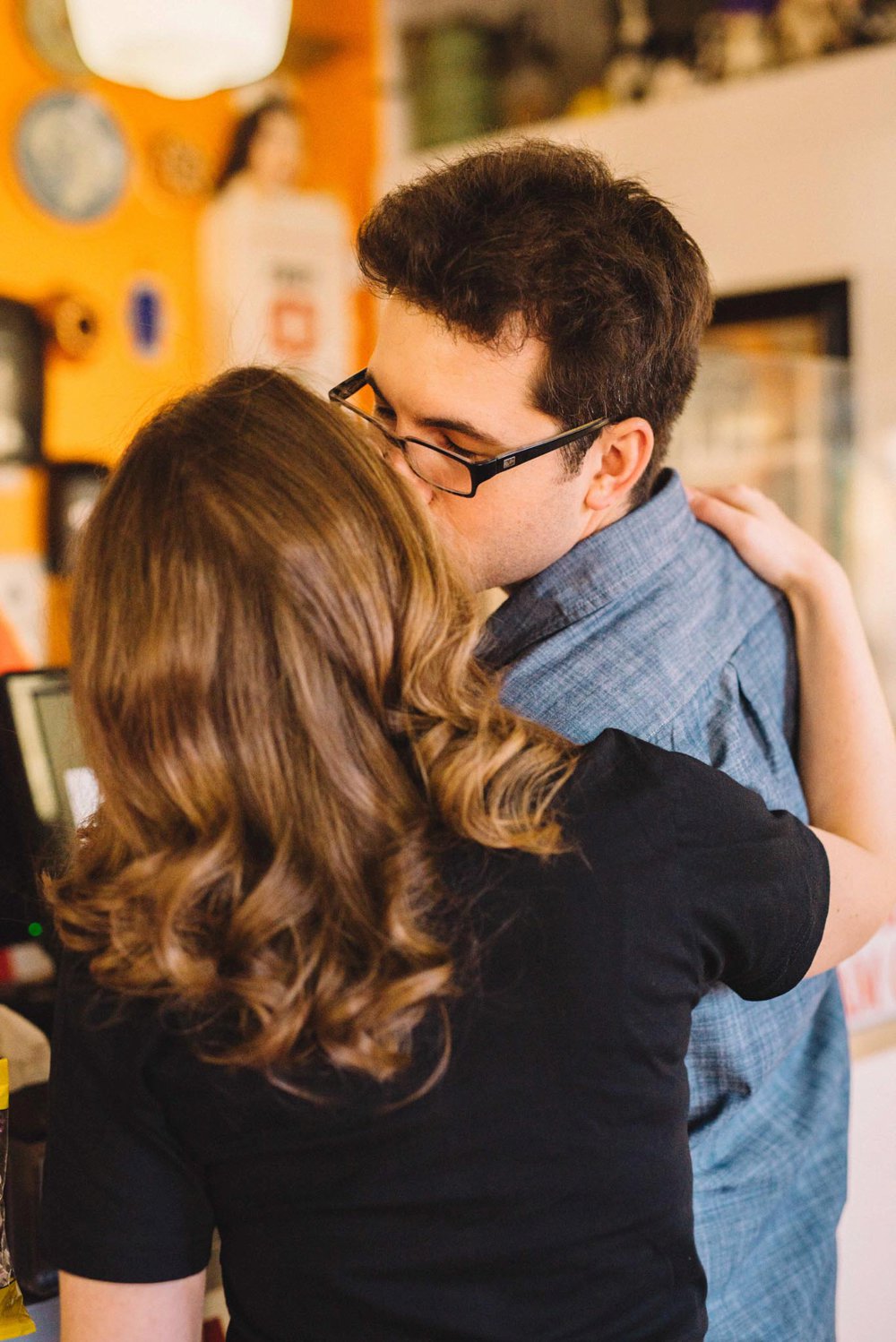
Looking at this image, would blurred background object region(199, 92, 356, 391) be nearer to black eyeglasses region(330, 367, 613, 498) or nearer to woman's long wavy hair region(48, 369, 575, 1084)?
black eyeglasses region(330, 367, 613, 498)

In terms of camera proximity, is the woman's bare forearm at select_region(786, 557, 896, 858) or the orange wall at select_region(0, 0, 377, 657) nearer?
the woman's bare forearm at select_region(786, 557, 896, 858)

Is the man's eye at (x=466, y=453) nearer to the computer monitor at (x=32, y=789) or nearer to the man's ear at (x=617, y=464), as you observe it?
the man's ear at (x=617, y=464)

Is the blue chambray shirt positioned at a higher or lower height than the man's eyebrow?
lower

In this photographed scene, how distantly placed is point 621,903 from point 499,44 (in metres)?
4.05

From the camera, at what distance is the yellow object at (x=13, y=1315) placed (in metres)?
0.84

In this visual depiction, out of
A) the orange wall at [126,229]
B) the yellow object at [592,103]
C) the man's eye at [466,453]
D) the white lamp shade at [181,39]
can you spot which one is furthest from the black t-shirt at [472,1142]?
the yellow object at [592,103]

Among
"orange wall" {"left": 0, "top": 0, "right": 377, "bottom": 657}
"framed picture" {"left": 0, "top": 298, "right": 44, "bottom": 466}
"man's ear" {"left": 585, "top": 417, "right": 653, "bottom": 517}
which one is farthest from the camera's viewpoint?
"orange wall" {"left": 0, "top": 0, "right": 377, "bottom": 657}

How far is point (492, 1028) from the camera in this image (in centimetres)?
71

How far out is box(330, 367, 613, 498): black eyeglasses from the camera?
1027mm

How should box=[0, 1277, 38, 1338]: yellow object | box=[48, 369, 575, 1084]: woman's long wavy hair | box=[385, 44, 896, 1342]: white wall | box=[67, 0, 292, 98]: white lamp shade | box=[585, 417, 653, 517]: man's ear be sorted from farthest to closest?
box=[385, 44, 896, 1342]: white wall → box=[67, 0, 292, 98]: white lamp shade → box=[585, 417, 653, 517]: man's ear → box=[0, 1277, 38, 1338]: yellow object → box=[48, 369, 575, 1084]: woman's long wavy hair

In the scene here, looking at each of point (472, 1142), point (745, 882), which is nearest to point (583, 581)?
point (745, 882)

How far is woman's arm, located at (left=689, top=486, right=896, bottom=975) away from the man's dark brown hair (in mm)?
146

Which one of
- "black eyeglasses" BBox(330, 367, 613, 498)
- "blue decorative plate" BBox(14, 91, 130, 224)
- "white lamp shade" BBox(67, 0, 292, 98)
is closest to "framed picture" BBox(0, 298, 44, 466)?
"blue decorative plate" BBox(14, 91, 130, 224)

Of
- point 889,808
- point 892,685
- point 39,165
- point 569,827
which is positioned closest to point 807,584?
point 889,808
